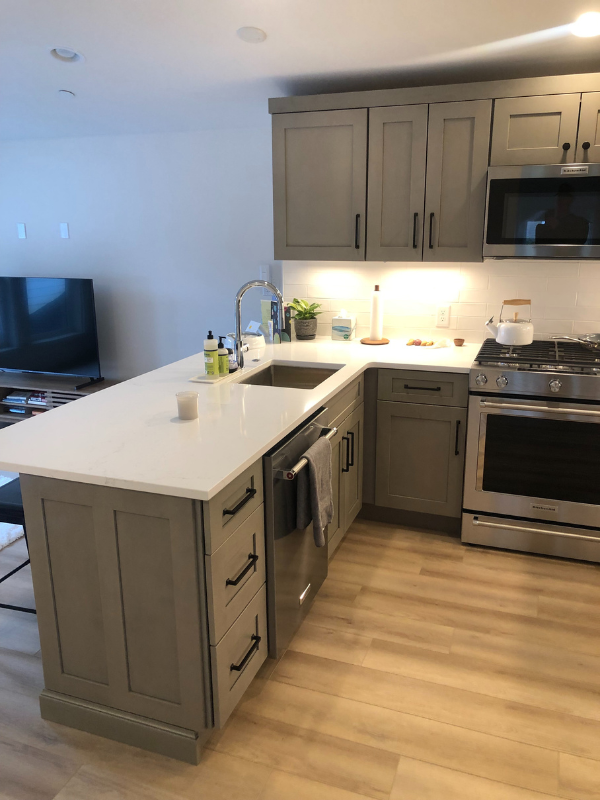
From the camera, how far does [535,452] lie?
281cm

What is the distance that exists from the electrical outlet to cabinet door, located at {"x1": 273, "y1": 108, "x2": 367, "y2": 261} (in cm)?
58

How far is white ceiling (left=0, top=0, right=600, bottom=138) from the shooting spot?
7.47 ft

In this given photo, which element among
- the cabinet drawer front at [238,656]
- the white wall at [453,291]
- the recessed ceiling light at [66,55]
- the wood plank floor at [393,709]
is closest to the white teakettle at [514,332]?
the white wall at [453,291]

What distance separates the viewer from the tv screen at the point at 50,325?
4512mm

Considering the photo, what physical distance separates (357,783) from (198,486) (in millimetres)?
971

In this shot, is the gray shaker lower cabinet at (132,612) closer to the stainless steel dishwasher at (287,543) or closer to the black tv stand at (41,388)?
the stainless steel dishwasher at (287,543)

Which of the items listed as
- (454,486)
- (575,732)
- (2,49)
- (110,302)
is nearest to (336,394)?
(454,486)

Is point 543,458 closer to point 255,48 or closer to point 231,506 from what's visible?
point 231,506

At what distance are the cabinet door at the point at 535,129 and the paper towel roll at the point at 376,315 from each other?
0.90 metres

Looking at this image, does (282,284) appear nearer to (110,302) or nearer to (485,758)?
(110,302)

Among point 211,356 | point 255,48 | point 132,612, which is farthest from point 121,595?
point 255,48

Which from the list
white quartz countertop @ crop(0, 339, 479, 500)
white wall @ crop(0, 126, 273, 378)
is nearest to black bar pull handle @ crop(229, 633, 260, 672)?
white quartz countertop @ crop(0, 339, 479, 500)

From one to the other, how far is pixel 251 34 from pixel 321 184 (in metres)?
0.89

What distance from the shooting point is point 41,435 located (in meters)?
1.88
